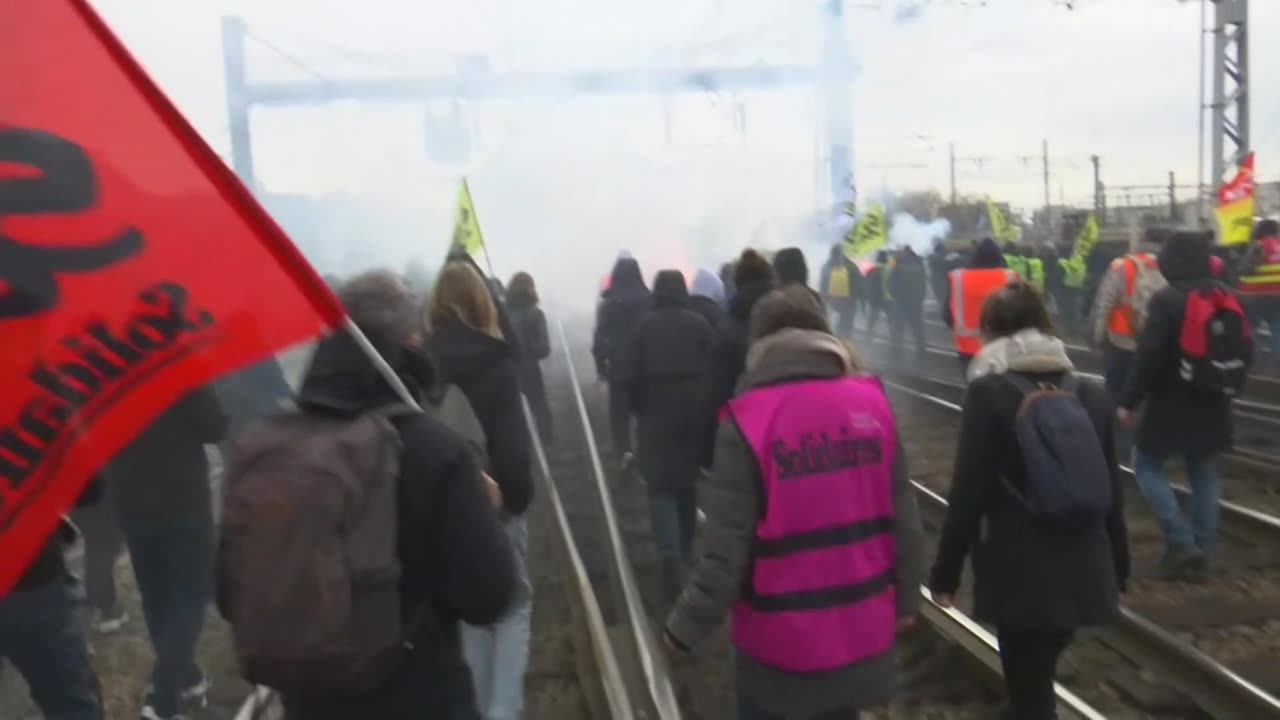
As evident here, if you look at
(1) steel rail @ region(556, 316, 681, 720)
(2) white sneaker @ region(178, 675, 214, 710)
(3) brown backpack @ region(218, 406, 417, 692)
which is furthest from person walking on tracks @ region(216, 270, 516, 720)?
(2) white sneaker @ region(178, 675, 214, 710)

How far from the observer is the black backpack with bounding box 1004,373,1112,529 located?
3564 mm

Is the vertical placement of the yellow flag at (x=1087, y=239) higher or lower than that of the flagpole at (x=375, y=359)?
lower

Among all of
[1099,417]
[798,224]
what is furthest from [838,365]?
[798,224]

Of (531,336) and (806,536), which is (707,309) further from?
(806,536)

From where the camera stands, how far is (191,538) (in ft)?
15.0

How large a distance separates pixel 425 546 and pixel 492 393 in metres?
1.82

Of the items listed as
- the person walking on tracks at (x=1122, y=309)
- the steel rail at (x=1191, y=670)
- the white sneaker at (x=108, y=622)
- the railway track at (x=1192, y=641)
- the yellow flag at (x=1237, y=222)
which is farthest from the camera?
the yellow flag at (x=1237, y=222)

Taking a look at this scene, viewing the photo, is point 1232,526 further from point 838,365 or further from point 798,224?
point 798,224

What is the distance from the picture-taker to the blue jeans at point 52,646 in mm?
3402

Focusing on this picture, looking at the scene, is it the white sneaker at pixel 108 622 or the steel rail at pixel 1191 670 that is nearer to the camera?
the steel rail at pixel 1191 670

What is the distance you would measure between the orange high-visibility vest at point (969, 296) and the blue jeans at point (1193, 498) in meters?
2.34

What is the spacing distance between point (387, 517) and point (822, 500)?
115 centimetres

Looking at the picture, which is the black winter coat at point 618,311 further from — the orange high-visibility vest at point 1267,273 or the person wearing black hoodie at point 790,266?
the orange high-visibility vest at point 1267,273

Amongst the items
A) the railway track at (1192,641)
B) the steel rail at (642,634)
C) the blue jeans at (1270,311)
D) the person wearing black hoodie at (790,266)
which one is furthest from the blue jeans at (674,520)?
the blue jeans at (1270,311)
